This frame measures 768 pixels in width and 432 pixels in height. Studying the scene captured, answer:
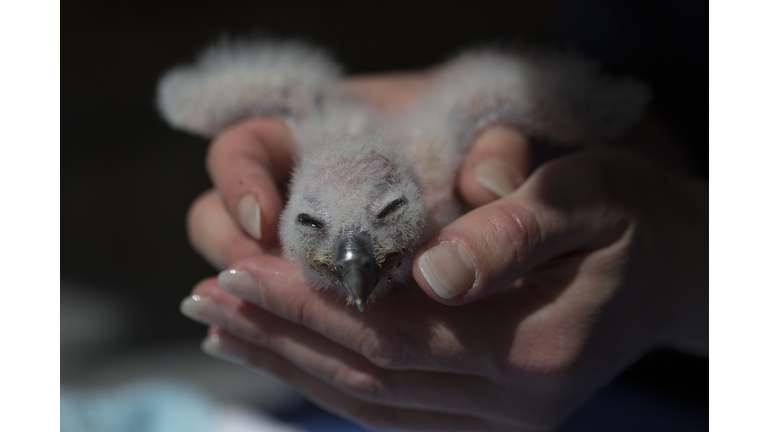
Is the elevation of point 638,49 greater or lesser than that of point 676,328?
greater

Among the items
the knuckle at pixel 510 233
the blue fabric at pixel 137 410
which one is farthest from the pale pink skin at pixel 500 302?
the blue fabric at pixel 137 410

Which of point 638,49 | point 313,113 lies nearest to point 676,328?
point 638,49

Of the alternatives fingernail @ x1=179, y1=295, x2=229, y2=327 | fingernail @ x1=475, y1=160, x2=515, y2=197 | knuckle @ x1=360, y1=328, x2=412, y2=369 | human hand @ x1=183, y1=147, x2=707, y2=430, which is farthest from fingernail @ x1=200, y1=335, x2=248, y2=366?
fingernail @ x1=475, y1=160, x2=515, y2=197

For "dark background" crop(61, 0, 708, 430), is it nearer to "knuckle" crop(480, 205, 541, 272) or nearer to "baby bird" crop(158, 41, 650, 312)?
"baby bird" crop(158, 41, 650, 312)

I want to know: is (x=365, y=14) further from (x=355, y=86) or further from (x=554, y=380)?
(x=554, y=380)

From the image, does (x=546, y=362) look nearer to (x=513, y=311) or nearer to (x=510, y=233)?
(x=513, y=311)

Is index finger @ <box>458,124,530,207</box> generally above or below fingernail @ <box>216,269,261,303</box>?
above

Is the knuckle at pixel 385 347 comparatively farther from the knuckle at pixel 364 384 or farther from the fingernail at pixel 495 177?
the fingernail at pixel 495 177
